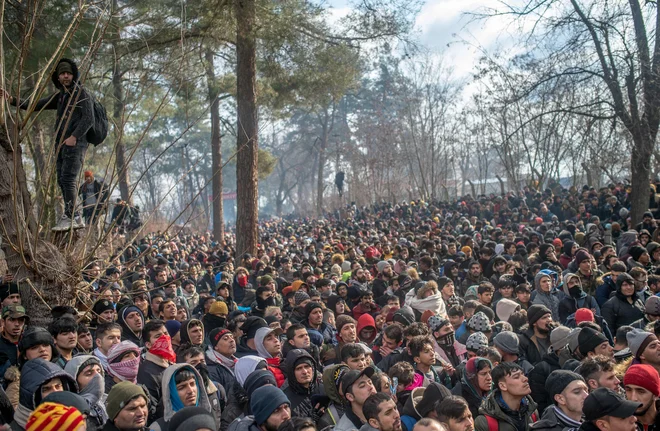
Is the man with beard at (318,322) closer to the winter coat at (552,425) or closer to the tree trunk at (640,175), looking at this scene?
the winter coat at (552,425)

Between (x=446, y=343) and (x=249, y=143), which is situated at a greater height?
(x=249, y=143)

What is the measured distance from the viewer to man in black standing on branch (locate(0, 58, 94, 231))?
4652 millimetres

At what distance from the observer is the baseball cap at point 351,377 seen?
15.7ft

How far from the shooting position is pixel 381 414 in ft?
14.0

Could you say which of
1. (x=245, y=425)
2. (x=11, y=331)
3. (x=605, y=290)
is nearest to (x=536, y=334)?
(x=605, y=290)

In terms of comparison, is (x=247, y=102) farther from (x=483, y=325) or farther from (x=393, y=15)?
(x=483, y=325)

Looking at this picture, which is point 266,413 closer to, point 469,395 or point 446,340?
point 469,395

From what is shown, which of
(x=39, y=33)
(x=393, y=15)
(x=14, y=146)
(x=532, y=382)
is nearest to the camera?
(x=14, y=146)

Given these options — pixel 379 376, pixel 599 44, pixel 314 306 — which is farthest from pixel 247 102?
pixel 379 376

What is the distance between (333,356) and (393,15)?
9121mm

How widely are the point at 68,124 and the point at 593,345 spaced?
5.00 m

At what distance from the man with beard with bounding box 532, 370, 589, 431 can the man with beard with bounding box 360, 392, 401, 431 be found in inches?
41.2

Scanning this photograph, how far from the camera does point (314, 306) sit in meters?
7.53

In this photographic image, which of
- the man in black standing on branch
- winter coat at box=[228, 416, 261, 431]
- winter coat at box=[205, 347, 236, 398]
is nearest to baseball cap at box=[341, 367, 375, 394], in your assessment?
winter coat at box=[228, 416, 261, 431]
